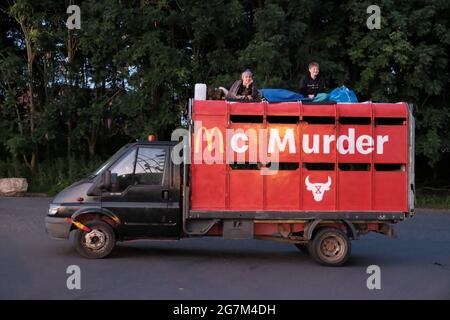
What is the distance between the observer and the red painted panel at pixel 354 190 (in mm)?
8664

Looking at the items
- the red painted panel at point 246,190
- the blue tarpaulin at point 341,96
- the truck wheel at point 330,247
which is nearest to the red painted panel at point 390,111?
the blue tarpaulin at point 341,96

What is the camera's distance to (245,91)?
964 centimetres

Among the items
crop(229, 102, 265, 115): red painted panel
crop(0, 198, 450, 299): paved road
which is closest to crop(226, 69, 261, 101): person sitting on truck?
crop(229, 102, 265, 115): red painted panel

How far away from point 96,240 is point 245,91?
3.57 metres

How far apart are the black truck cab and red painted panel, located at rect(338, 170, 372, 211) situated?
2.59 meters

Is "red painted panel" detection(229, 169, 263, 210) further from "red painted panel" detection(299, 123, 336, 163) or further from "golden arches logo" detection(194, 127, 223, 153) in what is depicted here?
"red painted panel" detection(299, 123, 336, 163)

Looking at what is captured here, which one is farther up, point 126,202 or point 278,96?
point 278,96

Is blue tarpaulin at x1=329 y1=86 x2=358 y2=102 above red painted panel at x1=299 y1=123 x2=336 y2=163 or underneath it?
above

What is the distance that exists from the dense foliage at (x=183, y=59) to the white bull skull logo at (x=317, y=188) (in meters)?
7.44

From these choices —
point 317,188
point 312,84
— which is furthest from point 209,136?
point 312,84

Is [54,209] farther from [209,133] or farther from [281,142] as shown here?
[281,142]

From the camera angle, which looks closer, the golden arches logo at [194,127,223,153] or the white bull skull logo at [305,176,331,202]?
the golden arches logo at [194,127,223,153]

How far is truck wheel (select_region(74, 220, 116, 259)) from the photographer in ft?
28.7

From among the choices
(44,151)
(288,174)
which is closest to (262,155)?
(288,174)
